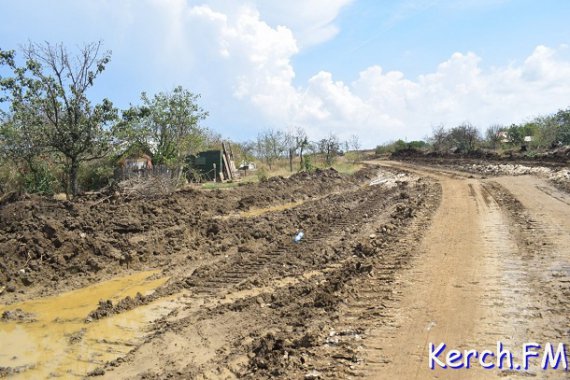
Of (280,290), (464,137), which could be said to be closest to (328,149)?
(464,137)

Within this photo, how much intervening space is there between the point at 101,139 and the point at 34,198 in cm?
349

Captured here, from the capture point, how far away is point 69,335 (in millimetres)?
6598

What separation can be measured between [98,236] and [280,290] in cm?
583

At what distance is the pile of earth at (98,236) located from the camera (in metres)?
9.48

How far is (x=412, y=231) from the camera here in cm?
1097

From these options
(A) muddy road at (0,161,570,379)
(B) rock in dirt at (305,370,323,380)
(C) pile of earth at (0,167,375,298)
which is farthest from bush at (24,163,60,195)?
(B) rock in dirt at (305,370,323,380)

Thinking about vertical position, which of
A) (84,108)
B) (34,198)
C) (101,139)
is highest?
(84,108)

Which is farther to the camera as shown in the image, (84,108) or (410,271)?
(84,108)

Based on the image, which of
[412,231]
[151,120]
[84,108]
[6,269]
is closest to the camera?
[6,269]

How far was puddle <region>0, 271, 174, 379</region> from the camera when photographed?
5.70 metres

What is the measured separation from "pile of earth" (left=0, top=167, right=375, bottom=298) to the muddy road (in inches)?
1.8

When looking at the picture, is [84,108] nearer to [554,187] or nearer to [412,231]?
[412,231]

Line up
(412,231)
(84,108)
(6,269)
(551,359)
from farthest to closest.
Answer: (84,108)
(412,231)
(6,269)
(551,359)

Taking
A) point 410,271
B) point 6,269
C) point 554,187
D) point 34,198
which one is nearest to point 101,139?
point 34,198
